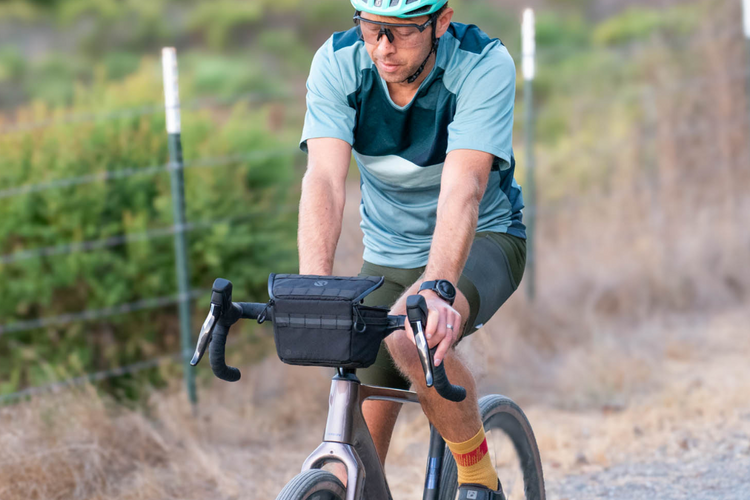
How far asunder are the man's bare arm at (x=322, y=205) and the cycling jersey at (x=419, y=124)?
2.1 inches

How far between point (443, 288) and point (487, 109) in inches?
29.8

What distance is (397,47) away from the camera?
2979mm

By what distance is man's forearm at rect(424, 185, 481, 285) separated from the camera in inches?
109

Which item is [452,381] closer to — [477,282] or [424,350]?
[477,282]

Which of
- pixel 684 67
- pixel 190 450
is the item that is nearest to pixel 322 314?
pixel 190 450

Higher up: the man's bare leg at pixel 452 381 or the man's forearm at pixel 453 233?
the man's forearm at pixel 453 233

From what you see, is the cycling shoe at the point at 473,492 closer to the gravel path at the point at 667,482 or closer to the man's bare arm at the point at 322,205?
the man's bare arm at the point at 322,205

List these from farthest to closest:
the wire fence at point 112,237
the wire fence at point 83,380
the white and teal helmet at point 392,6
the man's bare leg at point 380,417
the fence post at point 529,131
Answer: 1. the fence post at point 529,131
2. the wire fence at point 112,237
3. the wire fence at point 83,380
4. the man's bare leg at point 380,417
5. the white and teal helmet at point 392,6

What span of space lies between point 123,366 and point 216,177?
1.36 m

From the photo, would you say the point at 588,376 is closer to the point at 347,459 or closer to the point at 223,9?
the point at 347,459

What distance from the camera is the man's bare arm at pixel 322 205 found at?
2883 millimetres

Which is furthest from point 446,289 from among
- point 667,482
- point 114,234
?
point 114,234

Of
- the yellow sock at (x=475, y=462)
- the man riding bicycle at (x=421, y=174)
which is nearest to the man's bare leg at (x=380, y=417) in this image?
the man riding bicycle at (x=421, y=174)

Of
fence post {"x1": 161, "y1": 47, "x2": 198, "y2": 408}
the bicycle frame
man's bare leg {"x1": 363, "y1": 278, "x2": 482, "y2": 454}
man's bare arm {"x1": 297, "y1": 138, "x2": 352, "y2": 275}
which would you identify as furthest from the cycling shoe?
fence post {"x1": 161, "y1": 47, "x2": 198, "y2": 408}
